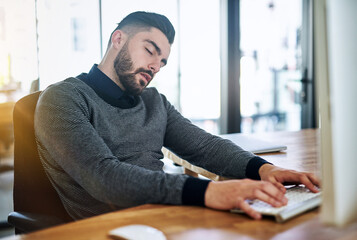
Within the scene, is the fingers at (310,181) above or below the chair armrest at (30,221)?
above

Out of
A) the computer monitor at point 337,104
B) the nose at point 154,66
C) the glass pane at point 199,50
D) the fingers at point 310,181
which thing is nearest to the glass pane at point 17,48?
the glass pane at point 199,50

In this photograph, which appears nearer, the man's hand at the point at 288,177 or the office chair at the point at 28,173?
the man's hand at the point at 288,177

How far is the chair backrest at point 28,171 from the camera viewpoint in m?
1.14

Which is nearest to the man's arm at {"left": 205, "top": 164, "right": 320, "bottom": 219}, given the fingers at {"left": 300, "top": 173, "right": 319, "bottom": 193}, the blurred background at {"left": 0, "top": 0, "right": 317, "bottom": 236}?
the fingers at {"left": 300, "top": 173, "right": 319, "bottom": 193}

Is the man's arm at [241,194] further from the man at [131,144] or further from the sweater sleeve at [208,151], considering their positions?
the sweater sleeve at [208,151]

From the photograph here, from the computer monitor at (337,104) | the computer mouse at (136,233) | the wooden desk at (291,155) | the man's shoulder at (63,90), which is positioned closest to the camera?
the computer monitor at (337,104)

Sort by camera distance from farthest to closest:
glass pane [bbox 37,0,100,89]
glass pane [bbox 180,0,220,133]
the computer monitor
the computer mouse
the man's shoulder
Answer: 1. glass pane [bbox 180,0,220,133]
2. glass pane [bbox 37,0,100,89]
3. the man's shoulder
4. the computer mouse
5. the computer monitor

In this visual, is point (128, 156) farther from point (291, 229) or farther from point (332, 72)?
point (332, 72)

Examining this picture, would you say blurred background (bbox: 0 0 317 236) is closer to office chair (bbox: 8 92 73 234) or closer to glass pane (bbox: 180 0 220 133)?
glass pane (bbox: 180 0 220 133)

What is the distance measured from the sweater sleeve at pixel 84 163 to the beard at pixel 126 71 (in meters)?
0.26

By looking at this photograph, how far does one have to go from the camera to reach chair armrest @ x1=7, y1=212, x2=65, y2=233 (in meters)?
0.98

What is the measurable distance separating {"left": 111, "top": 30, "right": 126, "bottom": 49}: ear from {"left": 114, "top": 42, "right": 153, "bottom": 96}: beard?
0.02 metres

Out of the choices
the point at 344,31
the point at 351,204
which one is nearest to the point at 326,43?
the point at 344,31

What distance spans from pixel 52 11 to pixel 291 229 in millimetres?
2528
